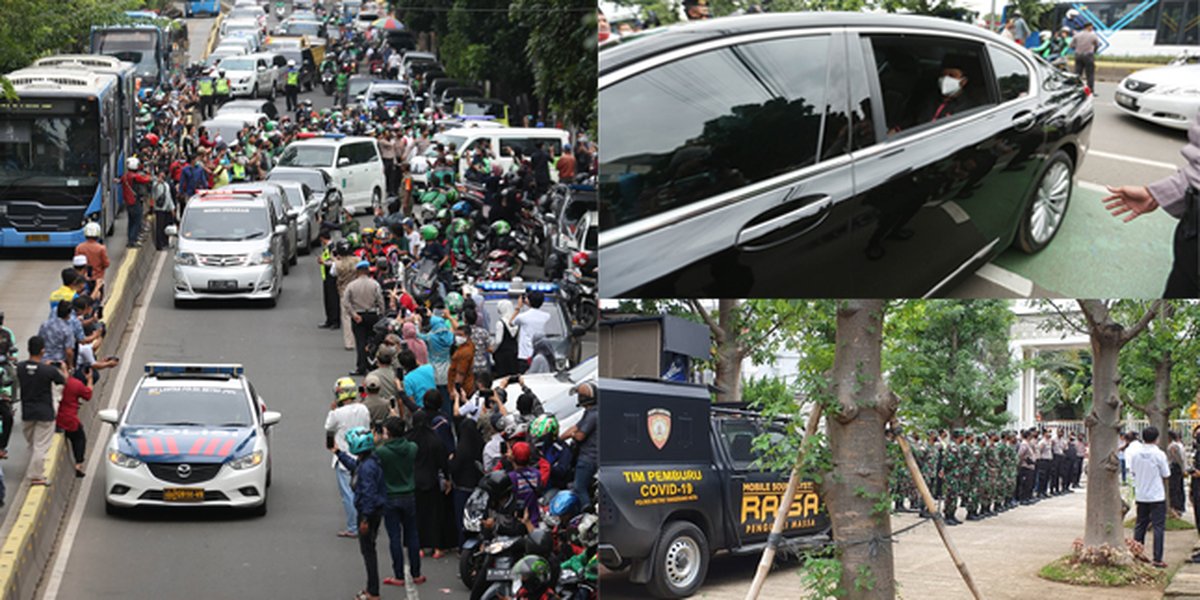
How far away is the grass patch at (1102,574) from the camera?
525 centimetres

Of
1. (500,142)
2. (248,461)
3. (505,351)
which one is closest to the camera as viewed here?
(248,461)

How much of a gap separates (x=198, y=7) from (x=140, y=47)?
40190mm

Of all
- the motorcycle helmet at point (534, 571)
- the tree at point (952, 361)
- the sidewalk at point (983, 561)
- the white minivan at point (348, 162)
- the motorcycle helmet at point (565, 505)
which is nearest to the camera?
the tree at point (952, 361)

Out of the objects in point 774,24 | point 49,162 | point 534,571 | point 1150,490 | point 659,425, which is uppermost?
point 774,24

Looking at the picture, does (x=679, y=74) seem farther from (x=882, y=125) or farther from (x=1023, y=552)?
(x=1023, y=552)

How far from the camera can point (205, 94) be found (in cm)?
4875

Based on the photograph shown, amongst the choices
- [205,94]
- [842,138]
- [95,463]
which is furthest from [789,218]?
[205,94]

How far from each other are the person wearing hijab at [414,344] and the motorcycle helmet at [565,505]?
523cm

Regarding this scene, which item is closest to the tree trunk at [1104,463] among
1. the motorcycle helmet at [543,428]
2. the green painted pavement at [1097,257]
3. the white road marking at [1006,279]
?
the green painted pavement at [1097,257]

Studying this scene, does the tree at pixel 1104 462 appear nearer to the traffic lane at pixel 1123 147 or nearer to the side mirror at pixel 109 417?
the traffic lane at pixel 1123 147

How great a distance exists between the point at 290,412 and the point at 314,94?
44989mm

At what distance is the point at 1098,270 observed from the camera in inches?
183

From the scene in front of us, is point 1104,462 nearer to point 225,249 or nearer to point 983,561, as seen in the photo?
point 983,561

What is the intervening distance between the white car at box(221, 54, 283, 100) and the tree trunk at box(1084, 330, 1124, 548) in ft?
164
